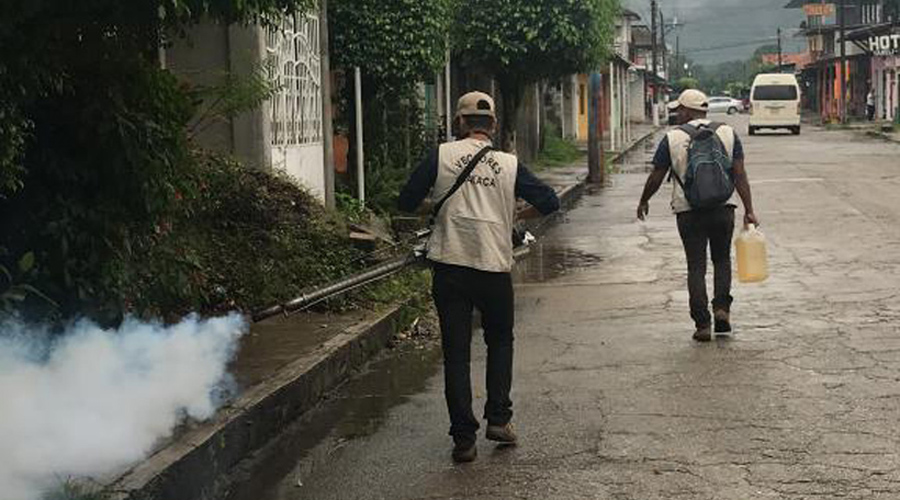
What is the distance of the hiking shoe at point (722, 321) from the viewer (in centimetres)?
859

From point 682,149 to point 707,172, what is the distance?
11.6 inches

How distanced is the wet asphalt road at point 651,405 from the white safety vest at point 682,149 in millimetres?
961

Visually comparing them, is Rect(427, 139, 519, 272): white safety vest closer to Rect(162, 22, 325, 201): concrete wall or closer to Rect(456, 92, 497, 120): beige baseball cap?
Rect(456, 92, 497, 120): beige baseball cap

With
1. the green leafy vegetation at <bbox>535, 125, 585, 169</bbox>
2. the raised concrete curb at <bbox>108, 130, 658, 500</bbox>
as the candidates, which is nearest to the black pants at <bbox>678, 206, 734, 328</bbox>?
the raised concrete curb at <bbox>108, 130, 658, 500</bbox>

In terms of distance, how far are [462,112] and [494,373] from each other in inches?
50.8

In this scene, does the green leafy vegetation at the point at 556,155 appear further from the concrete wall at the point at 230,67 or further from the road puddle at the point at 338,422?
the road puddle at the point at 338,422

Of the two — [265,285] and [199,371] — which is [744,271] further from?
[199,371]

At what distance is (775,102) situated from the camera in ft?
155

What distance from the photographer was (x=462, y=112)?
602 cm

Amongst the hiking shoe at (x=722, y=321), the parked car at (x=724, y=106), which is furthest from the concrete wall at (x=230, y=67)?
the parked car at (x=724, y=106)

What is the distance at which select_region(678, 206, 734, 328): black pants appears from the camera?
8.44 meters

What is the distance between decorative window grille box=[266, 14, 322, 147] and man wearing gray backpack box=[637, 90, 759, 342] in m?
4.10

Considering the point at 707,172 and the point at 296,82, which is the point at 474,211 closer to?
the point at 707,172

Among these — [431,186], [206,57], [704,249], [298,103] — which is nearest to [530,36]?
[298,103]
